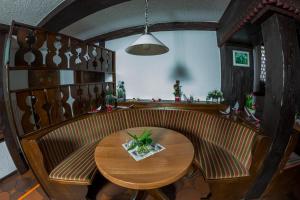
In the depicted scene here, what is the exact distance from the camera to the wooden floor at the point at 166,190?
1.63 m

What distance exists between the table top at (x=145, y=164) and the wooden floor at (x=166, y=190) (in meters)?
0.68

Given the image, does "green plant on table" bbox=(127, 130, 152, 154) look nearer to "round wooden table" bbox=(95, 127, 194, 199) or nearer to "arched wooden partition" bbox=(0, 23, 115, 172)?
"round wooden table" bbox=(95, 127, 194, 199)

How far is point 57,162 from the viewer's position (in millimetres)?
1581

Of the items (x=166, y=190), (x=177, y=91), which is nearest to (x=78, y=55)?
(x=177, y=91)

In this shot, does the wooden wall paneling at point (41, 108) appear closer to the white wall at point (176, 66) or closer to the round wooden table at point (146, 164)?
the round wooden table at point (146, 164)

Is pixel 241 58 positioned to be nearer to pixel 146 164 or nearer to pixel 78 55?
pixel 146 164

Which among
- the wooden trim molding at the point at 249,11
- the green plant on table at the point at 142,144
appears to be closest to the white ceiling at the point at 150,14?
the wooden trim molding at the point at 249,11

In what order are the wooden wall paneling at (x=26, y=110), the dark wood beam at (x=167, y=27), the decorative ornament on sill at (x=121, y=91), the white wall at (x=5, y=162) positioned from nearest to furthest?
the wooden wall paneling at (x=26, y=110)
the white wall at (x=5, y=162)
the dark wood beam at (x=167, y=27)
the decorative ornament on sill at (x=121, y=91)

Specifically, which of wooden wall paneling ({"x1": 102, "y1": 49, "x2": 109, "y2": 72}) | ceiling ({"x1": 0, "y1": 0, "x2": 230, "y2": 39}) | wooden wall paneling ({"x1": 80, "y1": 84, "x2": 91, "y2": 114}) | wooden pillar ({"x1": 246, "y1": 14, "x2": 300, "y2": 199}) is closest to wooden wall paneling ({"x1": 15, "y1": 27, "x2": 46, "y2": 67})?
ceiling ({"x1": 0, "y1": 0, "x2": 230, "y2": 39})

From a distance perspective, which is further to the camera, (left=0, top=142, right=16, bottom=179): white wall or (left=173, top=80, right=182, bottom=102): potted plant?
(left=173, top=80, right=182, bottom=102): potted plant

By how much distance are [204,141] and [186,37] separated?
207cm

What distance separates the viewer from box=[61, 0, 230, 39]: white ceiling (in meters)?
2.04

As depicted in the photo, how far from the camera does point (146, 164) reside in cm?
119

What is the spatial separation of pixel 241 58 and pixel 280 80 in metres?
1.50
